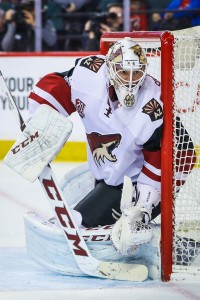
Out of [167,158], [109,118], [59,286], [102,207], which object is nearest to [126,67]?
[109,118]

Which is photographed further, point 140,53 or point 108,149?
point 108,149

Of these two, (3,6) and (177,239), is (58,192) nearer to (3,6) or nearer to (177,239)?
(177,239)

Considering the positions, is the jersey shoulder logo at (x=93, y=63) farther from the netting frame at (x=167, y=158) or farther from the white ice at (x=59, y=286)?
the white ice at (x=59, y=286)

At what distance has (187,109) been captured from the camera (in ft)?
12.2

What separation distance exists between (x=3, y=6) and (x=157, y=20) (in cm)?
118

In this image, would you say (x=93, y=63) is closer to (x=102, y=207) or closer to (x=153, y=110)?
(x=153, y=110)

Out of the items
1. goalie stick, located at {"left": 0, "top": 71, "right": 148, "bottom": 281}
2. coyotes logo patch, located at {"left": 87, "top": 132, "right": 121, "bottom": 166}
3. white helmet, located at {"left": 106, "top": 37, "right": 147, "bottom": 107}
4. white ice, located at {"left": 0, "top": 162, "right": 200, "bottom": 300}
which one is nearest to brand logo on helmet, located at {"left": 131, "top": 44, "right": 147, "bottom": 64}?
white helmet, located at {"left": 106, "top": 37, "right": 147, "bottom": 107}

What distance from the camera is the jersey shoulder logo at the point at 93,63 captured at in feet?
11.9

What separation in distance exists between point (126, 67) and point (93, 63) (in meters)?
0.24

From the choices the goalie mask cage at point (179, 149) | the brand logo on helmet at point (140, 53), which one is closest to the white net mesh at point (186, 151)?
the goalie mask cage at point (179, 149)

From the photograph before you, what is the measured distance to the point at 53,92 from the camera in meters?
3.68

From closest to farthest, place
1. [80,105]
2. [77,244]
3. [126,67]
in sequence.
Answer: [126,67], [77,244], [80,105]

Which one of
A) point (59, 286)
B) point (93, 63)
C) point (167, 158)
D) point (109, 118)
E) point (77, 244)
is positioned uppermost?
point (93, 63)

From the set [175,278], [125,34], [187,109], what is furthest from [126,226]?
[125,34]
